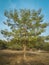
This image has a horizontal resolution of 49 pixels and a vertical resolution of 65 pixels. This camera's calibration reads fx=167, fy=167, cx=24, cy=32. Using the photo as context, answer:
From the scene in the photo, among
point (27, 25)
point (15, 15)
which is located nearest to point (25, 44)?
point (27, 25)

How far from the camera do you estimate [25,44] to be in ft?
84.1

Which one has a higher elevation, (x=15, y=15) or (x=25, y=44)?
(x=15, y=15)

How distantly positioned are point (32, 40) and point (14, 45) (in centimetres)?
300

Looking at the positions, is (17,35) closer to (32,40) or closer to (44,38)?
(32,40)

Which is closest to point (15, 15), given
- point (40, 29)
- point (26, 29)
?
point (26, 29)

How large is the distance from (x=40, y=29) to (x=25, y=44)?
3.24m

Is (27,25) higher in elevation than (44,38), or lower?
higher

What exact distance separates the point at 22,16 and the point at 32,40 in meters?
3.97

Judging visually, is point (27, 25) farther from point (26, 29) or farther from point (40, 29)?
point (40, 29)

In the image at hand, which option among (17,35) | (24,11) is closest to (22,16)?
(24,11)

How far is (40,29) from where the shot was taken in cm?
2530

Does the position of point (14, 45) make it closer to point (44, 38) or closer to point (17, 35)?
point (17, 35)

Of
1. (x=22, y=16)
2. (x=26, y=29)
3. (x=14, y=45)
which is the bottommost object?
(x=14, y=45)

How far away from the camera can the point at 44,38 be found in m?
25.2
